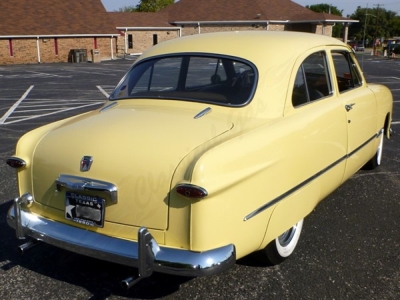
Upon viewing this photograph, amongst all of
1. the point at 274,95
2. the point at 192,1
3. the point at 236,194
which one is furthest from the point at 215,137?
the point at 192,1

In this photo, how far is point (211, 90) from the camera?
3.92 meters

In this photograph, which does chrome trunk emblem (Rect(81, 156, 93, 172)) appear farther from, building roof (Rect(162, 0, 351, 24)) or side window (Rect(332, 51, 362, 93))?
building roof (Rect(162, 0, 351, 24))

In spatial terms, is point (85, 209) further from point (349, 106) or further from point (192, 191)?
point (349, 106)

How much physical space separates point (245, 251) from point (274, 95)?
1.24 meters

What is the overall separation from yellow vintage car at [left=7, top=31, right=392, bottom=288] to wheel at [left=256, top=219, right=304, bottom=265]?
0.01 meters

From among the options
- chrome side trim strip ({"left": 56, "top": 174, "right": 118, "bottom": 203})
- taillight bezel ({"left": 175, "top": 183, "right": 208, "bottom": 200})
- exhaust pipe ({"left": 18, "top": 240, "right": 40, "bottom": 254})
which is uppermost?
taillight bezel ({"left": 175, "top": 183, "right": 208, "bottom": 200})

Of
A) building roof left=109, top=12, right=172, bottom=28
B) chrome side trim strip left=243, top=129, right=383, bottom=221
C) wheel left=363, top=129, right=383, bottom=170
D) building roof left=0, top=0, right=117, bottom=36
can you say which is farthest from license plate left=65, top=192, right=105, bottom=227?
building roof left=109, top=12, right=172, bottom=28

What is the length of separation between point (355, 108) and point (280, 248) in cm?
176

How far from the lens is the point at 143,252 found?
2.85 metres

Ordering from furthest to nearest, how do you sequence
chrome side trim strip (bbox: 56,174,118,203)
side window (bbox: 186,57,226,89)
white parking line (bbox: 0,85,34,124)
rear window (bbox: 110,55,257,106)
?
white parking line (bbox: 0,85,34,124)
side window (bbox: 186,57,226,89)
rear window (bbox: 110,55,257,106)
chrome side trim strip (bbox: 56,174,118,203)

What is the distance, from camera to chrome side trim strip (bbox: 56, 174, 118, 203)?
119 inches

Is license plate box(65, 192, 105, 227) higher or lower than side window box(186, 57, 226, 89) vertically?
lower

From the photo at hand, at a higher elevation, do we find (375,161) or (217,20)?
(217,20)

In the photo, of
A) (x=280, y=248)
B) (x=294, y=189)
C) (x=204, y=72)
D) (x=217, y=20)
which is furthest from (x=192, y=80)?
(x=217, y=20)
